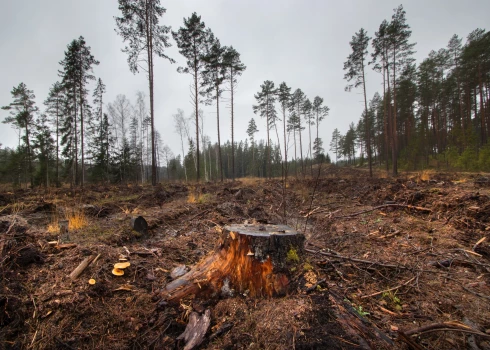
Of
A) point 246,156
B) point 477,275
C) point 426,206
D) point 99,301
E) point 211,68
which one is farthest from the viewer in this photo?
point 246,156

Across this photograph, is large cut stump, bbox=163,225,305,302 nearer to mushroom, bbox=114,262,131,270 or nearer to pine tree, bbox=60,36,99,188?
mushroom, bbox=114,262,131,270

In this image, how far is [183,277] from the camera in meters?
2.51

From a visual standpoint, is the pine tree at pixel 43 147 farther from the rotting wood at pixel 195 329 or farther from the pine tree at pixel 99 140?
the rotting wood at pixel 195 329

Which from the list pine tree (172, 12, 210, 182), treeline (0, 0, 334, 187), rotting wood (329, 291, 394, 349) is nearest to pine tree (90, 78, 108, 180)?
treeline (0, 0, 334, 187)

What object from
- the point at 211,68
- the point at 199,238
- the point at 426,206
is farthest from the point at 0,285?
the point at 211,68

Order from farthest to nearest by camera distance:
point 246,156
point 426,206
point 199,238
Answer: point 246,156 → point 426,206 → point 199,238

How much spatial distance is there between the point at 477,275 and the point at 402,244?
108 cm

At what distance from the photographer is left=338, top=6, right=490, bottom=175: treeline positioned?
1720cm

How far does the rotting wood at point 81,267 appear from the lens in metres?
2.34

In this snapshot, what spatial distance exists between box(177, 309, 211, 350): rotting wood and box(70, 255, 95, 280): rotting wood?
1.48 metres

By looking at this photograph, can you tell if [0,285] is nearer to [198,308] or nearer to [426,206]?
[198,308]

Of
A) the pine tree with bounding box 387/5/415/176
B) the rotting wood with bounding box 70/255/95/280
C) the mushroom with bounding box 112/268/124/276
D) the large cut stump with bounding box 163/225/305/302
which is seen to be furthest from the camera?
the pine tree with bounding box 387/5/415/176

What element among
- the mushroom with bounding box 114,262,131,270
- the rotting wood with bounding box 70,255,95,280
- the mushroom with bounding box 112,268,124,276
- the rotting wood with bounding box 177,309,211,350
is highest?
the rotting wood with bounding box 70,255,95,280

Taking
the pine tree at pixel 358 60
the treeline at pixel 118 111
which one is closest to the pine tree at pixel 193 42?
the treeline at pixel 118 111
